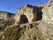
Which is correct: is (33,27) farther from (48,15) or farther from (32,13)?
(32,13)

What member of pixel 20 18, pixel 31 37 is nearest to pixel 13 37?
pixel 31 37

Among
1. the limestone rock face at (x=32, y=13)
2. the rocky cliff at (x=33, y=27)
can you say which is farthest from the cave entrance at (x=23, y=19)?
the limestone rock face at (x=32, y=13)

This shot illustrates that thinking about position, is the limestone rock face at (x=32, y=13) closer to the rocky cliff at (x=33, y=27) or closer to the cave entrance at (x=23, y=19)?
the rocky cliff at (x=33, y=27)

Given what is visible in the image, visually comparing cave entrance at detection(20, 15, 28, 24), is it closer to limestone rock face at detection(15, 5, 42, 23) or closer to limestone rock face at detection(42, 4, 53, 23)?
limestone rock face at detection(15, 5, 42, 23)

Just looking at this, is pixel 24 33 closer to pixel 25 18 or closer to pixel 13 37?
pixel 13 37

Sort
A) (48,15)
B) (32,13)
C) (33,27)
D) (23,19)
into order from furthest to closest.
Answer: (23,19), (32,13), (33,27), (48,15)

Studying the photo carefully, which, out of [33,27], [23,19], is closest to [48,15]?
[33,27]

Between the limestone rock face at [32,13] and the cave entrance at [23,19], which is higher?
the limestone rock face at [32,13]

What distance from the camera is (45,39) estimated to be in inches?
1256

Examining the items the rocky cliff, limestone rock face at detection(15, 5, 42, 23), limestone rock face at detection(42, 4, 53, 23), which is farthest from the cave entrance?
limestone rock face at detection(42, 4, 53, 23)

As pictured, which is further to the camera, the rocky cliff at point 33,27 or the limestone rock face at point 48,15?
the limestone rock face at point 48,15

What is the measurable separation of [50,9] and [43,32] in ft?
18.9

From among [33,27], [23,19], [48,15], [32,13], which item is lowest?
[33,27]

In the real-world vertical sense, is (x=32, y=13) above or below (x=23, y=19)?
above
